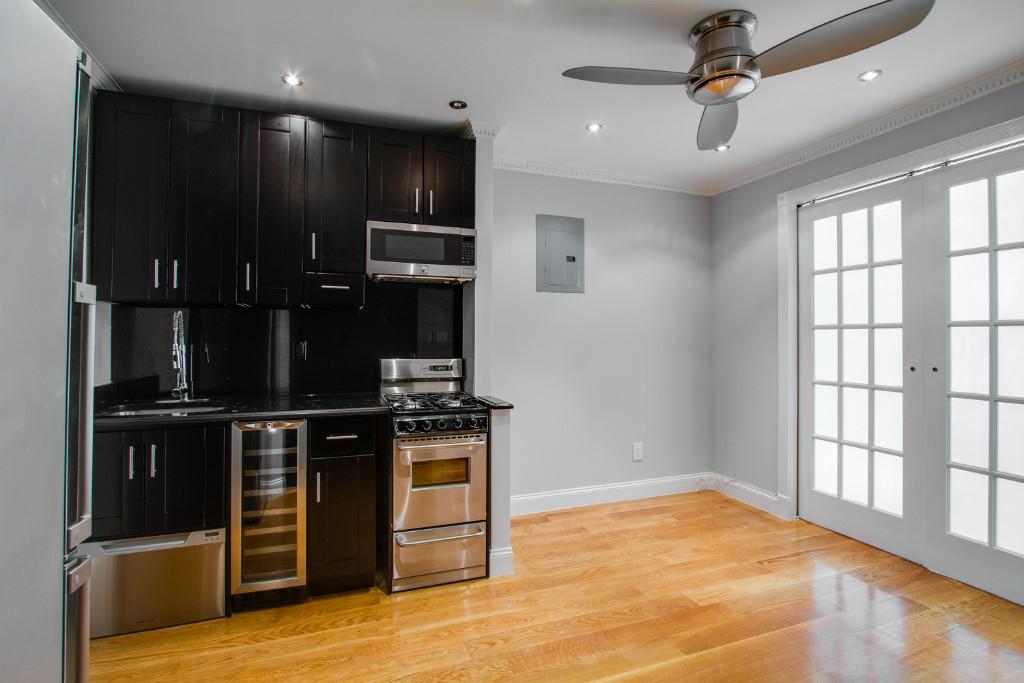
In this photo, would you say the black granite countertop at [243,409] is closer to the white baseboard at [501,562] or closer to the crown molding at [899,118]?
the white baseboard at [501,562]

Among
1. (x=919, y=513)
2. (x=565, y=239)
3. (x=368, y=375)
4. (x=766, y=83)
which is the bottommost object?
(x=919, y=513)

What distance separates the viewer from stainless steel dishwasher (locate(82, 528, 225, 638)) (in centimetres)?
221

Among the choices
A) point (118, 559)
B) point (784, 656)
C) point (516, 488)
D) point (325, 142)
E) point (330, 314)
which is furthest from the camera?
point (516, 488)

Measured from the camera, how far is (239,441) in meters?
2.41

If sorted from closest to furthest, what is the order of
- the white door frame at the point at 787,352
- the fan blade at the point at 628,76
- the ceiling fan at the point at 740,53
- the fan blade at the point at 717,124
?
the ceiling fan at the point at 740,53 < the fan blade at the point at 628,76 < the fan blade at the point at 717,124 < the white door frame at the point at 787,352

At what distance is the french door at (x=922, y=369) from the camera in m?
2.57

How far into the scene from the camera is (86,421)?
1062 millimetres

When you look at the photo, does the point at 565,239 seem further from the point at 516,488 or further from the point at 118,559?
the point at 118,559

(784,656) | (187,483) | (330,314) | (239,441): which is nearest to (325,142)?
(330,314)

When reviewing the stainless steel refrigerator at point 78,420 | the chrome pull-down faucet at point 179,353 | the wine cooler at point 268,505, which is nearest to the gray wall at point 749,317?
the wine cooler at point 268,505

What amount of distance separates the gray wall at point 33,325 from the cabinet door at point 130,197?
188 centimetres

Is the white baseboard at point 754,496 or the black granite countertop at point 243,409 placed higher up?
the black granite countertop at point 243,409

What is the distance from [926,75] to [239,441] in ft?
13.0

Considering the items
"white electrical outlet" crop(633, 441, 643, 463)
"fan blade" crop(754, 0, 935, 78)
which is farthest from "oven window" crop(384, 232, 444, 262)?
"white electrical outlet" crop(633, 441, 643, 463)
